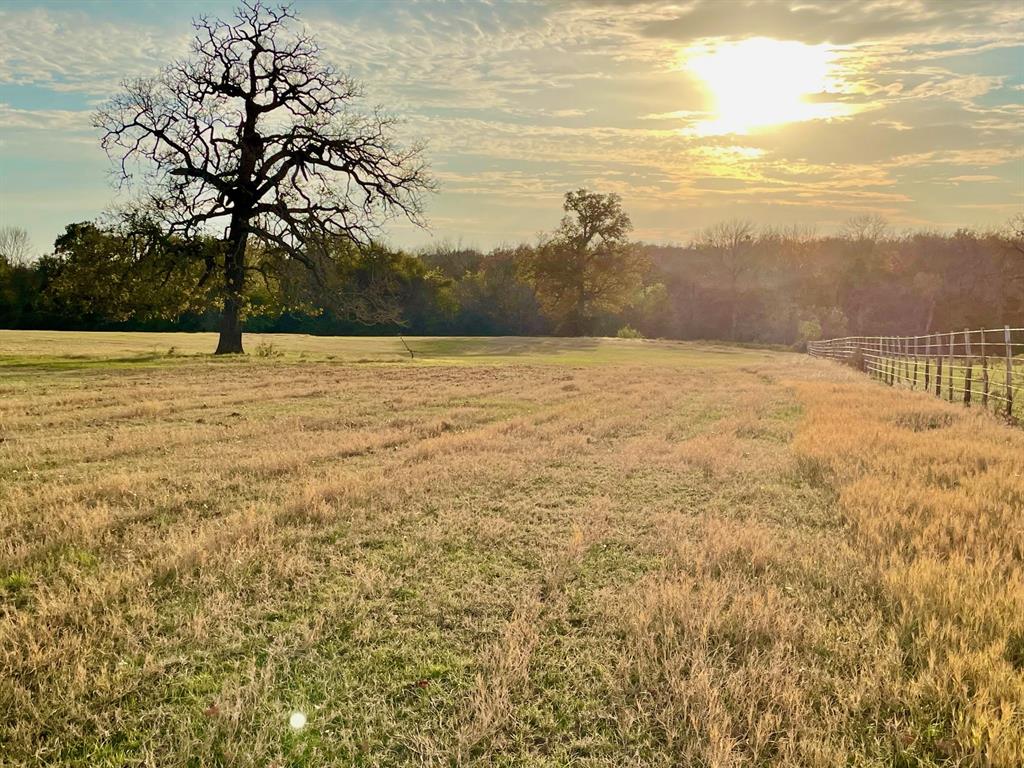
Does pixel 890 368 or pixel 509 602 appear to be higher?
pixel 890 368

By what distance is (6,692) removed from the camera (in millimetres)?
3383

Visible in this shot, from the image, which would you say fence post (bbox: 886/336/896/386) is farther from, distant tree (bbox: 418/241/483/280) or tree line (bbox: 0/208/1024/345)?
distant tree (bbox: 418/241/483/280)

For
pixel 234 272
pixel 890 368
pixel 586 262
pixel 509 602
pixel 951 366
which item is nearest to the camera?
pixel 509 602

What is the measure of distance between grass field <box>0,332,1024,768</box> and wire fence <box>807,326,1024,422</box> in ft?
15.9

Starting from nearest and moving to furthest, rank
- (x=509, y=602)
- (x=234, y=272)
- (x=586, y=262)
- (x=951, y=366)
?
1. (x=509, y=602)
2. (x=951, y=366)
3. (x=234, y=272)
4. (x=586, y=262)

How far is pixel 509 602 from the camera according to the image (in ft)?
15.0

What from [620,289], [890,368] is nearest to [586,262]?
[620,289]

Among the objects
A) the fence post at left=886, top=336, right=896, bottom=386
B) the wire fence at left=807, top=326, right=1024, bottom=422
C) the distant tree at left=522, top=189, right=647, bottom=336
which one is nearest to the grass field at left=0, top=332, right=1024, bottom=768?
the wire fence at left=807, top=326, right=1024, bottom=422

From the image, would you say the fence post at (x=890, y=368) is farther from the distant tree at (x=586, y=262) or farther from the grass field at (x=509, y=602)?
the distant tree at (x=586, y=262)

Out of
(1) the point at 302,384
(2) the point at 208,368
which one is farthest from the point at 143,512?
(2) the point at 208,368

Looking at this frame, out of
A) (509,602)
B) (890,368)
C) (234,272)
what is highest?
(234,272)

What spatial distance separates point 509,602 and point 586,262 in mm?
62324

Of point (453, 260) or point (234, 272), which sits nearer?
point (234, 272)

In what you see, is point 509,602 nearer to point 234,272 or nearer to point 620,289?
point 234,272
